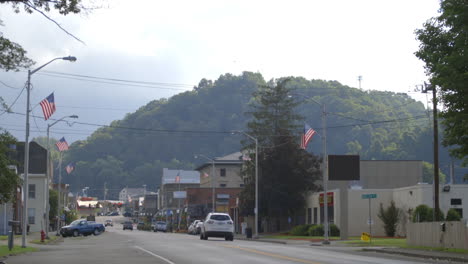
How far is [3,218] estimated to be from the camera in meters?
69.5

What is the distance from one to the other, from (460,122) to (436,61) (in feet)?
9.02

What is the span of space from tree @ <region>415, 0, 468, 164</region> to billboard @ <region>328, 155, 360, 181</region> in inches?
853

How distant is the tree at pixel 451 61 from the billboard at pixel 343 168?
21.7 m

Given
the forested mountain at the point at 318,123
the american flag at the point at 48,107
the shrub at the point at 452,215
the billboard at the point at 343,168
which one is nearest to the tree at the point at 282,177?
the billboard at the point at 343,168

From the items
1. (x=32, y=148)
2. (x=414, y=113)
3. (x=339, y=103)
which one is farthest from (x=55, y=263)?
(x=414, y=113)

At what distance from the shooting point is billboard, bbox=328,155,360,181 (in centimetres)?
5384

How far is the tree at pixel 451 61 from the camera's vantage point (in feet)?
92.6

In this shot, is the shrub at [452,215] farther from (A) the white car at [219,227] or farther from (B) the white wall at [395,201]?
(A) the white car at [219,227]

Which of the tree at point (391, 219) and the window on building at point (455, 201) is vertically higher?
the window on building at point (455, 201)

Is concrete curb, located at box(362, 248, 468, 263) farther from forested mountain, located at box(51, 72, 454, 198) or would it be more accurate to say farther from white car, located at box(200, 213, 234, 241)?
forested mountain, located at box(51, 72, 454, 198)

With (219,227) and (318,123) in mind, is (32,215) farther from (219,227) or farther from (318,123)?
(318,123)

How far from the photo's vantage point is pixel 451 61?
28297 millimetres

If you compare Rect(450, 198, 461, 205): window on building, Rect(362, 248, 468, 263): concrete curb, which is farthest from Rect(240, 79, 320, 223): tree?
Rect(362, 248, 468, 263): concrete curb

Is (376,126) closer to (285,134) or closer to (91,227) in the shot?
(285,134)
